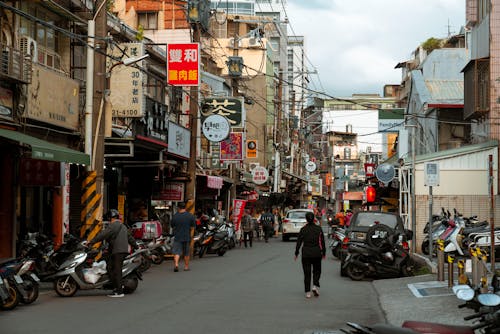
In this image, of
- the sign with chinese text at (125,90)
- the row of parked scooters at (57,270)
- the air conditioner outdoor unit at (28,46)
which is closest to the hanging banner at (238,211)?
the sign with chinese text at (125,90)

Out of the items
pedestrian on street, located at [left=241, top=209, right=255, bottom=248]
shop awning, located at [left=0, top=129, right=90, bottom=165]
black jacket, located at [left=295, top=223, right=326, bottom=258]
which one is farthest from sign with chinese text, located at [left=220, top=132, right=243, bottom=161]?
black jacket, located at [left=295, top=223, right=326, bottom=258]

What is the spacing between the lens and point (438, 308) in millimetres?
13734

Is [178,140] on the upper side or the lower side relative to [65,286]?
upper

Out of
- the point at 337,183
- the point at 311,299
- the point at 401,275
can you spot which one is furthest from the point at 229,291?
the point at 337,183

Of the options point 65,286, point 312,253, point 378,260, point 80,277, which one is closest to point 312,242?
point 312,253

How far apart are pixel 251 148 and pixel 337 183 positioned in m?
68.4

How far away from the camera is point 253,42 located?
69.7 m

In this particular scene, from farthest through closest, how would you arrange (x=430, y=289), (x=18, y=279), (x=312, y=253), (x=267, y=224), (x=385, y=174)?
(x=267, y=224) → (x=385, y=174) → (x=430, y=289) → (x=312, y=253) → (x=18, y=279)

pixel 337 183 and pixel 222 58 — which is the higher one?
pixel 222 58

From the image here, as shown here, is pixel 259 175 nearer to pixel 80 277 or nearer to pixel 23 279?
pixel 80 277

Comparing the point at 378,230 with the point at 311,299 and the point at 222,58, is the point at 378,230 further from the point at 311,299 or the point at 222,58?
the point at 222,58

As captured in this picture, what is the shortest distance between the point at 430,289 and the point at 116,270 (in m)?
6.52

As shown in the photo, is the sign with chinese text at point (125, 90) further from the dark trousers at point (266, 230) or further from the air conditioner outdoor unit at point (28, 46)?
the dark trousers at point (266, 230)

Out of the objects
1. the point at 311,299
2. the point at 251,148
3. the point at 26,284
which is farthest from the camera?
the point at 251,148
